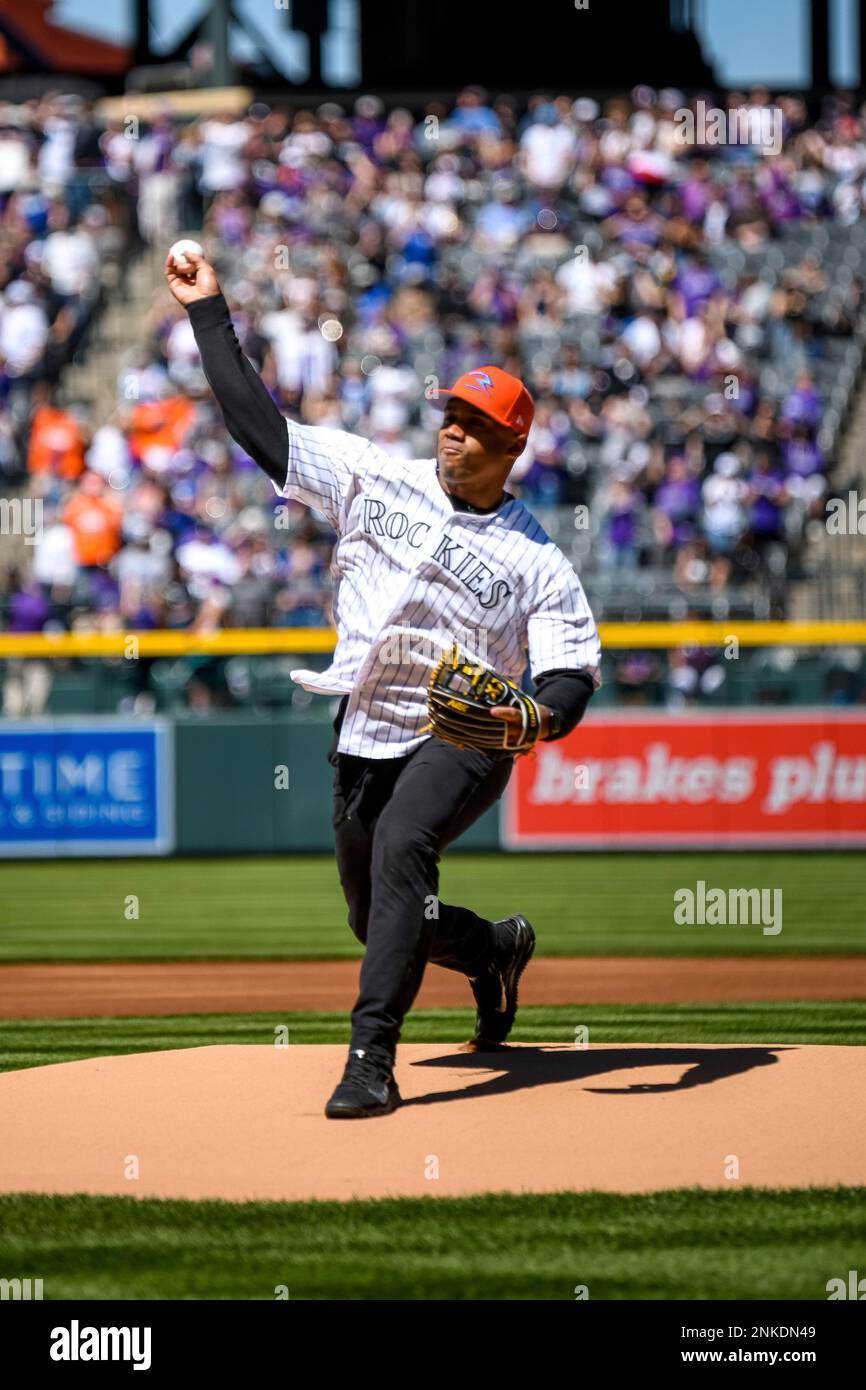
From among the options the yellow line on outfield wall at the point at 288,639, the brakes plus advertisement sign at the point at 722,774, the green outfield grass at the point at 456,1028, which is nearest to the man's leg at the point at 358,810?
the green outfield grass at the point at 456,1028

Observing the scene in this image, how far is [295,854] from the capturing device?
54.8ft

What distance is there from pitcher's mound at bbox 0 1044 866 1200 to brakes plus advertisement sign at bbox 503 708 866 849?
9992mm

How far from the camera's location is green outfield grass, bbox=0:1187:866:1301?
358 centimetres

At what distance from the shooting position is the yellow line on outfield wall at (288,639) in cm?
1606

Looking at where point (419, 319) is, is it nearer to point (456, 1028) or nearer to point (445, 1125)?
point (456, 1028)

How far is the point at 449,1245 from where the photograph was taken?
12.6 feet

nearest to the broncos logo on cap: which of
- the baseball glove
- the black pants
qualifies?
the baseball glove

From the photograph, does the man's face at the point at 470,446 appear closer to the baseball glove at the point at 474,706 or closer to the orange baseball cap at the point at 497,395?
the orange baseball cap at the point at 497,395

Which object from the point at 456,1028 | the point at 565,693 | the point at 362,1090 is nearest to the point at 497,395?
the point at 565,693

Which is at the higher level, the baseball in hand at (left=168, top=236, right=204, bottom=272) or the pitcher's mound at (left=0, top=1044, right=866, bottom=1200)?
the baseball in hand at (left=168, top=236, right=204, bottom=272)

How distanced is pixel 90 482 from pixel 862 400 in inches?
289

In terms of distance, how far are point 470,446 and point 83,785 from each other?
1163 cm

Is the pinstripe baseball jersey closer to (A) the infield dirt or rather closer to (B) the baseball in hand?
(B) the baseball in hand
